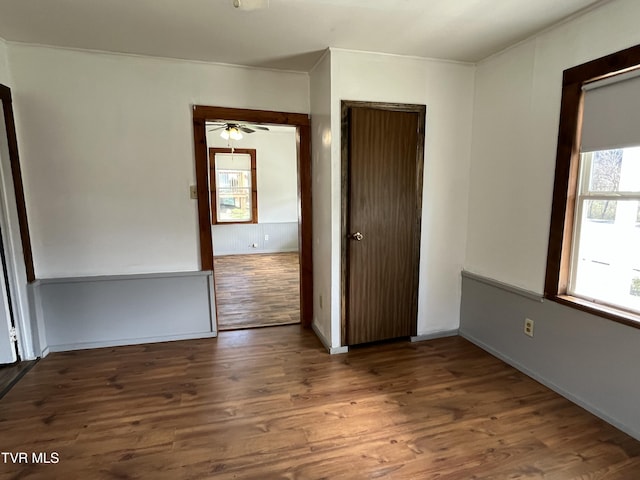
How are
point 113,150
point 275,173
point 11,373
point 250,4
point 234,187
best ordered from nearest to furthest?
point 250,4 → point 11,373 → point 113,150 → point 234,187 → point 275,173

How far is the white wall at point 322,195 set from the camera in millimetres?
2703

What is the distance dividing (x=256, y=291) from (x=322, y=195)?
2.24m

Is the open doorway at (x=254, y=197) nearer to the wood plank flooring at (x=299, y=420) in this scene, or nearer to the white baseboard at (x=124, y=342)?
the white baseboard at (x=124, y=342)

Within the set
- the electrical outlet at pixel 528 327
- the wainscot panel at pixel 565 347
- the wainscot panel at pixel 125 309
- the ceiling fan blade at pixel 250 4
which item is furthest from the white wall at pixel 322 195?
the electrical outlet at pixel 528 327

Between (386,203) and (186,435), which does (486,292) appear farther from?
(186,435)

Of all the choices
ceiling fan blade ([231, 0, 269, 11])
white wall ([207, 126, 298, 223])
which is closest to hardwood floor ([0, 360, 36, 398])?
ceiling fan blade ([231, 0, 269, 11])

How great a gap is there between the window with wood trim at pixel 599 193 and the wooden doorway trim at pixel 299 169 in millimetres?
1970

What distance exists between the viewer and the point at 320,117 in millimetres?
2881

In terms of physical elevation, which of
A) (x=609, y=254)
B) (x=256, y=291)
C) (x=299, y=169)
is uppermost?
(x=299, y=169)

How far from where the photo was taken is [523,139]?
247 centimetres

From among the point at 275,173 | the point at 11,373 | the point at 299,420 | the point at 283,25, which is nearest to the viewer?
the point at 299,420

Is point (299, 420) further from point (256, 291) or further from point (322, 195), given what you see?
point (256, 291)

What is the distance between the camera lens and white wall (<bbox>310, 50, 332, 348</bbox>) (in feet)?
8.87

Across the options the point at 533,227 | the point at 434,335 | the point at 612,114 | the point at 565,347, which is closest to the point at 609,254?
the point at 533,227
